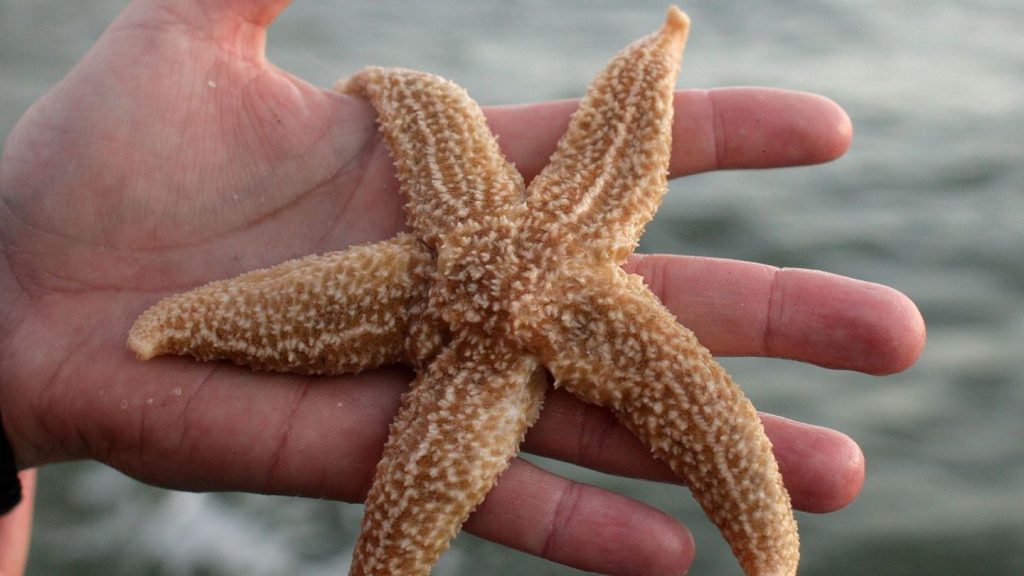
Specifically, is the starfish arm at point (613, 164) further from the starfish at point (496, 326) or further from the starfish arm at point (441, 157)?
the starfish arm at point (441, 157)

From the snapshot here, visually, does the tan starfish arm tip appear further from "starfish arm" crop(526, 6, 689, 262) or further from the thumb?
the thumb

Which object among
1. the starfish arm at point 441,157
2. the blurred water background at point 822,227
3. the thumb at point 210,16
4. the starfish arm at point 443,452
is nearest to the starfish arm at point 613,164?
the starfish arm at point 441,157

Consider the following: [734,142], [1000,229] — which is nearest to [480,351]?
[734,142]

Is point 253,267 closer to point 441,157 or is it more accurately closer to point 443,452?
point 441,157

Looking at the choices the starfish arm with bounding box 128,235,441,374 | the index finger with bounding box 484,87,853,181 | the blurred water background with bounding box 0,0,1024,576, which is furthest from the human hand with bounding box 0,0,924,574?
the blurred water background with bounding box 0,0,1024,576

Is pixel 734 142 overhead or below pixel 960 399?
overhead

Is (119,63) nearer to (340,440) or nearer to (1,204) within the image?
(1,204)
